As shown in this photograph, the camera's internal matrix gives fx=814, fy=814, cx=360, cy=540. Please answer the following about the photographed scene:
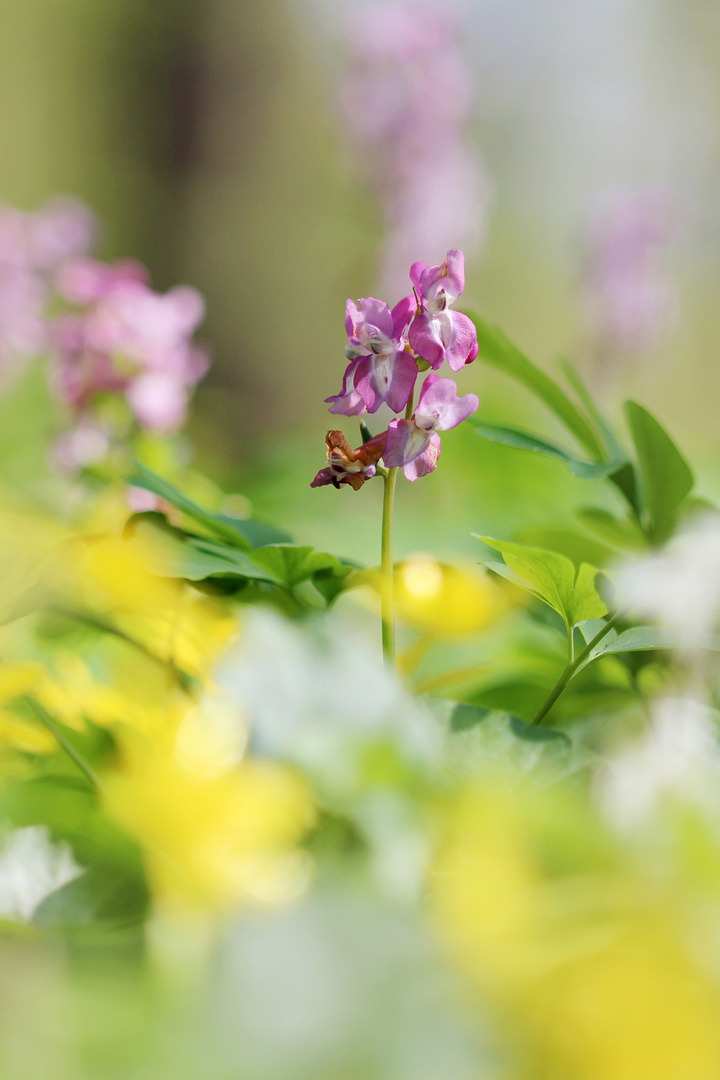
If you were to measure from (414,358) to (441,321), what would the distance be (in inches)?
0.6

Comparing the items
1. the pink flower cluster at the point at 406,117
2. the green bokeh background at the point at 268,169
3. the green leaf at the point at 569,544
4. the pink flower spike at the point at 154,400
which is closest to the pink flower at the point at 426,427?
the green leaf at the point at 569,544

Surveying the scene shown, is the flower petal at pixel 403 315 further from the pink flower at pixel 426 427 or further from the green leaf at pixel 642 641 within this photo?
the green leaf at pixel 642 641

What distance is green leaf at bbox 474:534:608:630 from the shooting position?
0.81ft

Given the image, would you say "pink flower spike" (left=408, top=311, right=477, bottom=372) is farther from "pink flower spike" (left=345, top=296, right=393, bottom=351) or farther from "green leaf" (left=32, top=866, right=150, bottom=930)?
"green leaf" (left=32, top=866, right=150, bottom=930)

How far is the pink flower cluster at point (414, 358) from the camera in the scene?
0.90 ft

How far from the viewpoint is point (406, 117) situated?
134 centimetres

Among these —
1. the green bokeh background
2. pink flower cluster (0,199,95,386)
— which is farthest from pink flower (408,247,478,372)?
the green bokeh background

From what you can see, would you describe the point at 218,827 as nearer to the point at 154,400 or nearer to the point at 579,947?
the point at 579,947

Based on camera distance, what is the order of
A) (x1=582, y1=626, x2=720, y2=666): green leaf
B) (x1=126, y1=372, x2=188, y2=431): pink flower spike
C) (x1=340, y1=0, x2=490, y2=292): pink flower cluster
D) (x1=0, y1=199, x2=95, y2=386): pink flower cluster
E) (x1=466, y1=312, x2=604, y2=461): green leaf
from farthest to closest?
(x1=340, y1=0, x2=490, y2=292): pink flower cluster
(x1=0, y1=199, x2=95, y2=386): pink flower cluster
(x1=126, y1=372, x2=188, y2=431): pink flower spike
(x1=466, y1=312, x2=604, y2=461): green leaf
(x1=582, y1=626, x2=720, y2=666): green leaf

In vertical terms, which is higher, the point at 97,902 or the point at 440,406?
the point at 440,406

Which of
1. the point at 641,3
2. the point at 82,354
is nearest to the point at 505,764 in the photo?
the point at 82,354

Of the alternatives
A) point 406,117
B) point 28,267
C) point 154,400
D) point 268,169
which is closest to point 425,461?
point 154,400

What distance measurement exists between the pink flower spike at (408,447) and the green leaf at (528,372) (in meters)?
0.09

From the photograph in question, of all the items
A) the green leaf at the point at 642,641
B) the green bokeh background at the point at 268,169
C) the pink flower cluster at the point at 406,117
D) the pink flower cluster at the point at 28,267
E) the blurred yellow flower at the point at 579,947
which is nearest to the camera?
the blurred yellow flower at the point at 579,947
